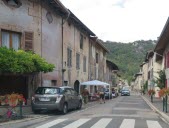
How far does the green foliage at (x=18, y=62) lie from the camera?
18.9 metres

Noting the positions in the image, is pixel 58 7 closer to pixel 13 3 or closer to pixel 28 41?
pixel 28 41

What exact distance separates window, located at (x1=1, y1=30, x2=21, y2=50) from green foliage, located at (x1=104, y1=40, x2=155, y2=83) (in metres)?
97.4

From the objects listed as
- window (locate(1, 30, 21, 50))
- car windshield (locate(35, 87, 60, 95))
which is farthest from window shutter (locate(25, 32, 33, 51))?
car windshield (locate(35, 87, 60, 95))

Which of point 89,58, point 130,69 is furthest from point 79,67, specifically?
point 130,69

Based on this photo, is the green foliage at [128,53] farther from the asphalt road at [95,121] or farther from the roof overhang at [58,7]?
the asphalt road at [95,121]

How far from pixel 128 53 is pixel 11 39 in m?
105

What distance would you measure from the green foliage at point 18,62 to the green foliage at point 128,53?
9880cm

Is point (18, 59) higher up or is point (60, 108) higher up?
point (18, 59)

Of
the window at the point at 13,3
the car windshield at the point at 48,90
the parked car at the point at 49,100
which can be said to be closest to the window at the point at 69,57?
the window at the point at 13,3

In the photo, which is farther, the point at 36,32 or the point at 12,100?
the point at 36,32

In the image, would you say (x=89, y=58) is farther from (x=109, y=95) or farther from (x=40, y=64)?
(x=40, y=64)

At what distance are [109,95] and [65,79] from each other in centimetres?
2165

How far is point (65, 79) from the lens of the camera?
3156cm

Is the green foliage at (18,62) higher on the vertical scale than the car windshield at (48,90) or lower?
higher
